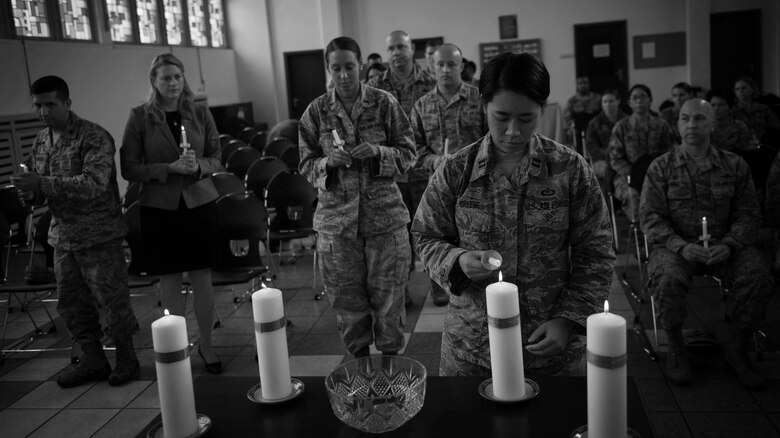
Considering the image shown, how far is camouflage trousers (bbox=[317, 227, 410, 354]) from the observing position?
2.94 meters

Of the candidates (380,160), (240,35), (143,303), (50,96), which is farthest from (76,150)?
(240,35)

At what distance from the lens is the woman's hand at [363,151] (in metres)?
2.75

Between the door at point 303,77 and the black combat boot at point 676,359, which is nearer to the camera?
the black combat boot at point 676,359

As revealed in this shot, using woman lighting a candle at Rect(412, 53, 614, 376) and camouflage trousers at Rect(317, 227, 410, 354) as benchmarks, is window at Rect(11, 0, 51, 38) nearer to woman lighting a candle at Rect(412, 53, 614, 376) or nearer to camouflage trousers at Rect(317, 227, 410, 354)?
camouflage trousers at Rect(317, 227, 410, 354)

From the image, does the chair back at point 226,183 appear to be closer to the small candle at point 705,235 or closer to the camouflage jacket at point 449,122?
the camouflage jacket at point 449,122

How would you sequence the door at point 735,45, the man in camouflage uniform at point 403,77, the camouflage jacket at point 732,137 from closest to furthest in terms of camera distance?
1. the man in camouflage uniform at point 403,77
2. the camouflage jacket at point 732,137
3. the door at point 735,45

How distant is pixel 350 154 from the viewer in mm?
2754

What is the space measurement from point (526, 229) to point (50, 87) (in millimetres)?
2619


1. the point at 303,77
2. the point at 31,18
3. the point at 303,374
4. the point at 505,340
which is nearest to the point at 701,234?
the point at 303,374

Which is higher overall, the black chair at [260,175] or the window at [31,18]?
the window at [31,18]

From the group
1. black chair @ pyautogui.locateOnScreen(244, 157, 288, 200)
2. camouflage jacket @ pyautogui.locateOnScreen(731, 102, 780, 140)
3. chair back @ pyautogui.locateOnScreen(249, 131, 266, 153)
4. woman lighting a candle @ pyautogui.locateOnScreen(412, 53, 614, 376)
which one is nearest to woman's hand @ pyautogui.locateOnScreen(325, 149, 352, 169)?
woman lighting a candle @ pyautogui.locateOnScreen(412, 53, 614, 376)

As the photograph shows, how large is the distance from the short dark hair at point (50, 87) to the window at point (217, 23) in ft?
30.1

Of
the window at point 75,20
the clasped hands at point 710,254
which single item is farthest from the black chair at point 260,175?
the window at point 75,20

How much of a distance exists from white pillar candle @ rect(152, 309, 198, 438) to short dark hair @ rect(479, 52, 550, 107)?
85 cm
